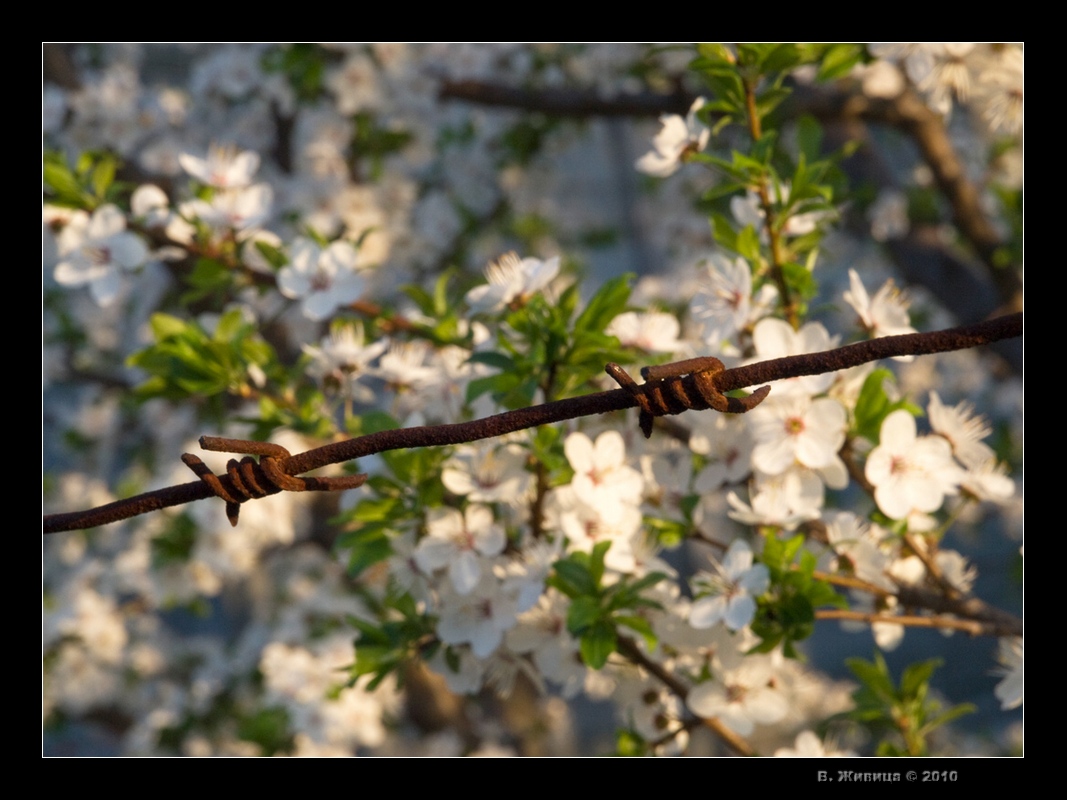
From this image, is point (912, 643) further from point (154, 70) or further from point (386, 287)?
point (154, 70)

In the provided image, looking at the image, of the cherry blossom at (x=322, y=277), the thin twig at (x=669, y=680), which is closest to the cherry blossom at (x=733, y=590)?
the thin twig at (x=669, y=680)

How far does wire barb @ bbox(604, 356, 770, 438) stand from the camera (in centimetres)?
89

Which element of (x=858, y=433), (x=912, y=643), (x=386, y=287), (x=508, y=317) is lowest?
(x=912, y=643)

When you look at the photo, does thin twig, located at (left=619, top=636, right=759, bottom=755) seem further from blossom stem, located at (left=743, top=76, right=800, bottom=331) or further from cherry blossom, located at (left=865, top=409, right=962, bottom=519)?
blossom stem, located at (left=743, top=76, right=800, bottom=331)

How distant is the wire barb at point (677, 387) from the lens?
2.91 ft

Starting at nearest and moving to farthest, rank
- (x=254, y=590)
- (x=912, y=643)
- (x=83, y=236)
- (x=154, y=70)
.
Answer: (x=83, y=236), (x=254, y=590), (x=912, y=643), (x=154, y=70)

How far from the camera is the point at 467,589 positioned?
145cm

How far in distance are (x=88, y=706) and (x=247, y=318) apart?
289 cm

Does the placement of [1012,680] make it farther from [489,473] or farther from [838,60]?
[838,60]

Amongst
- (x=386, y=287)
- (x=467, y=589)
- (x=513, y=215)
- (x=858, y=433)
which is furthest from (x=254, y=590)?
(x=858, y=433)

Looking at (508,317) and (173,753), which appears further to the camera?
(173,753)

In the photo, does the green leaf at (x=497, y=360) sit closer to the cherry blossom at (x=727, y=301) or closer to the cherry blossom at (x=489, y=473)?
the cherry blossom at (x=489, y=473)

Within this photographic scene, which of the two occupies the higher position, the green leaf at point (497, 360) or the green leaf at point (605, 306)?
the green leaf at point (605, 306)

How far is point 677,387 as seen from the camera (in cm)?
90
